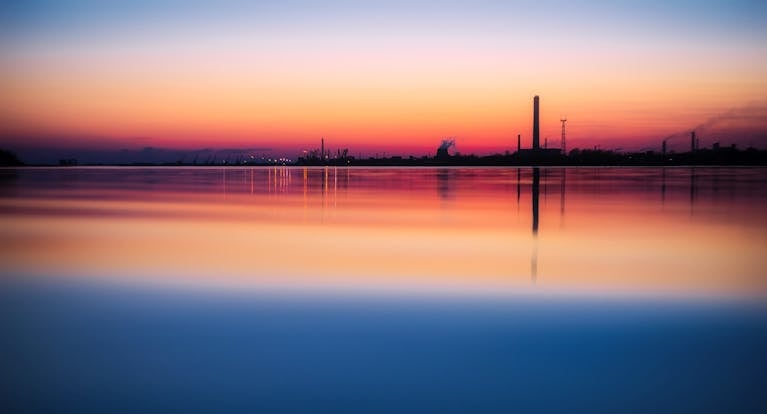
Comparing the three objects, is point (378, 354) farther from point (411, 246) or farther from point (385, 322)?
point (411, 246)

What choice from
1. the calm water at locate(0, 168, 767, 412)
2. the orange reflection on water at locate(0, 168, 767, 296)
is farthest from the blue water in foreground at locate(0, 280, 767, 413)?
the orange reflection on water at locate(0, 168, 767, 296)

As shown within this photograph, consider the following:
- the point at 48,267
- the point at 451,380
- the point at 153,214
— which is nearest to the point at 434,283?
the point at 451,380

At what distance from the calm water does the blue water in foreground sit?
0.06 feet

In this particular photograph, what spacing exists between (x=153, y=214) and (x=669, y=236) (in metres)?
11.9

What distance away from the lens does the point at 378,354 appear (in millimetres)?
4477

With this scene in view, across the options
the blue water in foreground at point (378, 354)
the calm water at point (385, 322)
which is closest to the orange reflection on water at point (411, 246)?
the calm water at point (385, 322)

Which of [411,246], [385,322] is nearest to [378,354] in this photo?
[385,322]

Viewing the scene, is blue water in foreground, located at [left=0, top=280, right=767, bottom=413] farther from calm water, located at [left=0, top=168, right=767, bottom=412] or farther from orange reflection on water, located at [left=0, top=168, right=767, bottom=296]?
orange reflection on water, located at [left=0, top=168, right=767, bottom=296]

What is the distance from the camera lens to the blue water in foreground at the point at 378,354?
3693 millimetres

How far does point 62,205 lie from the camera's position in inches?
779

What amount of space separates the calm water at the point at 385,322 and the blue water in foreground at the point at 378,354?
0.06 ft

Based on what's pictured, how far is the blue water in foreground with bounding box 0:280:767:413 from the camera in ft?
12.1

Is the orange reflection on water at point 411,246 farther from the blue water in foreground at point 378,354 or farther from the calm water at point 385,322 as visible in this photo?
the blue water in foreground at point 378,354

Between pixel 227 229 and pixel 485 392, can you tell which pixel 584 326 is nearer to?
pixel 485 392
